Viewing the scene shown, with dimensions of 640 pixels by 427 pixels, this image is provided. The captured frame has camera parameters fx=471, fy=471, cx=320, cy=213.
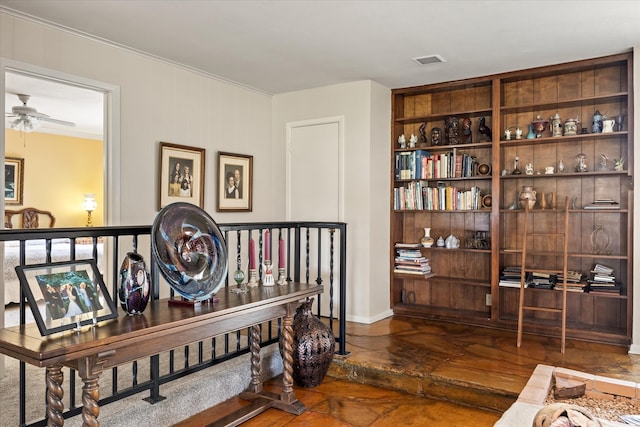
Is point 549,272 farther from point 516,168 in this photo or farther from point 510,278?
point 516,168

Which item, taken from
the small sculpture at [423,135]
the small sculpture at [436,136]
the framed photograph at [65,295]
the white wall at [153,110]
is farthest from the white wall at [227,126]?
the framed photograph at [65,295]

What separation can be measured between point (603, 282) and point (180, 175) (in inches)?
152

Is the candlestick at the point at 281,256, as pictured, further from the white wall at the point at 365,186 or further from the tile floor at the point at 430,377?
the white wall at the point at 365,186

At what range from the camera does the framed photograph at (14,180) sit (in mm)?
7566

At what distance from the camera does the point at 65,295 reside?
1.98 m

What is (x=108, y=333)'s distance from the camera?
1.94 meters

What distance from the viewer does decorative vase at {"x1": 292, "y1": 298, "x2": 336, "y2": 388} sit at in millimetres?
3285

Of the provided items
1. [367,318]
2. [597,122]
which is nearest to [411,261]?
[367,318]

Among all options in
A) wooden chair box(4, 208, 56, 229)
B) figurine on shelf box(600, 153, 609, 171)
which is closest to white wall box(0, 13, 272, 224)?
figurine on shelf box(600, 153, 609, 171)

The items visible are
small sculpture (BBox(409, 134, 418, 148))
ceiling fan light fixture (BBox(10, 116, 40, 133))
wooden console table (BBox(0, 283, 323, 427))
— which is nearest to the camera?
wooden console table (BBox(0, 283, 323, 427))

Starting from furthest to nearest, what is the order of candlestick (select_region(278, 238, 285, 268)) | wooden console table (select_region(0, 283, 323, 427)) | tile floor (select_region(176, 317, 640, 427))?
candlestick (select_region(278, 238, 285, 268)) < tile floor (select_region(176, 317, 640, 427)) < wooden console table (select_region(0, 283, 323, 427))

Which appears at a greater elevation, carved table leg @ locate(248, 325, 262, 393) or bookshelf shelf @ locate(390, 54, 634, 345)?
bookshelf shelf @ locate(390, 54, 634, 345)

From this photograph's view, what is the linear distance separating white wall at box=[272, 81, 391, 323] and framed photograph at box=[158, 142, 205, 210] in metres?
1.42

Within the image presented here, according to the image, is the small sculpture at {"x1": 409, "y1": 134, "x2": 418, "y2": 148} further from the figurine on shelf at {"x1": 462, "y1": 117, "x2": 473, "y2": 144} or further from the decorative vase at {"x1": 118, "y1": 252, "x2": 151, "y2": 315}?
the decorative vase at {"x1": 118, "y1": 252, "x2": 151, "y2": 315}
